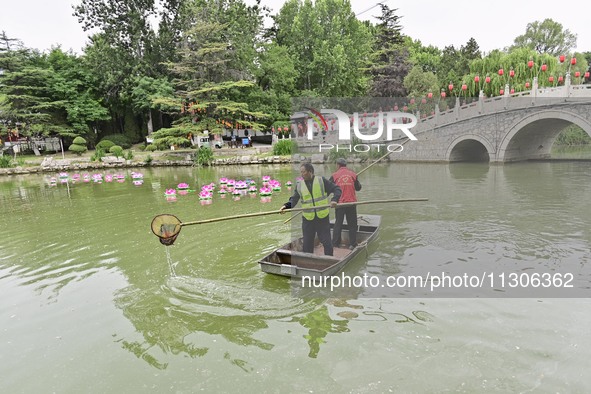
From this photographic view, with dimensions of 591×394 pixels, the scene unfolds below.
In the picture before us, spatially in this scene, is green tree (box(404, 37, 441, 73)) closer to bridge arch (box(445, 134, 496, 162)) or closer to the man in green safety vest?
bridge arch (box(445, 134, 496, 162))

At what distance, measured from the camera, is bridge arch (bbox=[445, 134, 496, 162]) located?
23.9m

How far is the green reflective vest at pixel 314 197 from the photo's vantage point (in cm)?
630

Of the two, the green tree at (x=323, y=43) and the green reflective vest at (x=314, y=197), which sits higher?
the green tree at (x=323, y=43)

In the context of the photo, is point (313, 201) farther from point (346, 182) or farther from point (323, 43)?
point (323, 43)

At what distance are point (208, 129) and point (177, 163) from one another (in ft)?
11.7

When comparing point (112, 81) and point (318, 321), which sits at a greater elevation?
point (112, 81)

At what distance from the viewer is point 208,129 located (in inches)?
1206

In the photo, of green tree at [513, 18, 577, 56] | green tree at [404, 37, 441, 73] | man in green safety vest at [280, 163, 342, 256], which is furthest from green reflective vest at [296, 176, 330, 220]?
green tree at [513, 18, 577, 56]

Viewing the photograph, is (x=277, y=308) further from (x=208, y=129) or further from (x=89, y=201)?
(x=208, y=129)

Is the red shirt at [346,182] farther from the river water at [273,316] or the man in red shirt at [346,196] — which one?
the river water at [273,316]

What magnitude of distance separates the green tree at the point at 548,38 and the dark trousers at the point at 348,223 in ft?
137

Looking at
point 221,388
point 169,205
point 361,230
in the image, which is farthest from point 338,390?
point 169,205

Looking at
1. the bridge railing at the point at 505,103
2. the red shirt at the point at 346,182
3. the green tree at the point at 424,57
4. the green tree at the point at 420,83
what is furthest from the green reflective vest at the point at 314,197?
the green tree at the point at 424,57

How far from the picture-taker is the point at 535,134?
25016mm
